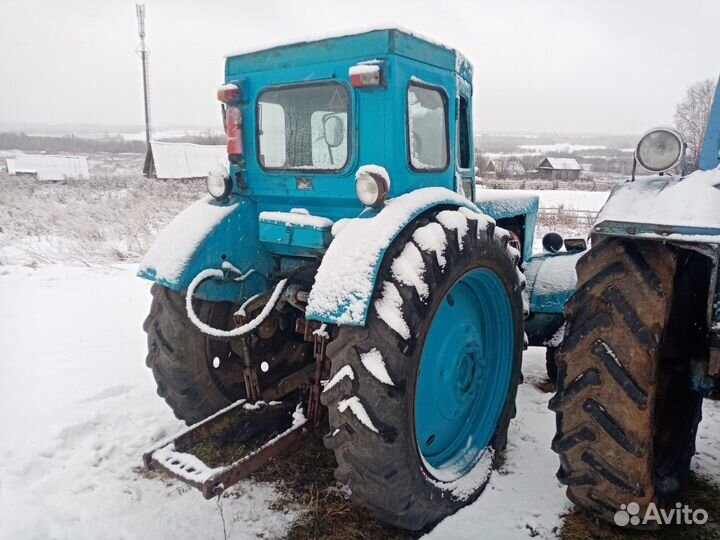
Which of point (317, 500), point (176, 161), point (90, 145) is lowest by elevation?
point (317, 500)

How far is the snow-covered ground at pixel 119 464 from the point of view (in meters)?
2.67

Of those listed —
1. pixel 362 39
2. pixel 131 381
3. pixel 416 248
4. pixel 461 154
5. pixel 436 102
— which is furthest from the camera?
pixel 131 381

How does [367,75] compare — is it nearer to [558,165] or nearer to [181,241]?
[181,241]

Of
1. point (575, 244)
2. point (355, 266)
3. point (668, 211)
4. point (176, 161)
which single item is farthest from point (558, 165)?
point (355, 266)

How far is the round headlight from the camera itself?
319 cm

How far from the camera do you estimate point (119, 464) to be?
3227 mm

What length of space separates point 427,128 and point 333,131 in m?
0.56

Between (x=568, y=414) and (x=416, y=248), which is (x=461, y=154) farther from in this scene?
(x=568, y=414)

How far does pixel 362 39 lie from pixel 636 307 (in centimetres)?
185

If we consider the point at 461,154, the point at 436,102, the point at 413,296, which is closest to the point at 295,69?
the point at 436,102

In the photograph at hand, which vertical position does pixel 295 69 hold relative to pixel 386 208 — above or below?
above

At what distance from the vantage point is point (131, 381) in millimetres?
4363

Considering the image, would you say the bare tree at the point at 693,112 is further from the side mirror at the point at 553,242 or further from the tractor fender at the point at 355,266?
the tractor fender at the point at 355,266

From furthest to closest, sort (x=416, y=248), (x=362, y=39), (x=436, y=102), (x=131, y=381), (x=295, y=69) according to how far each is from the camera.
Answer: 1. (x=131, y=381)
2. (x=436, y=102)
3. (x=295, y=69)
4. (x=362, y=39)
5. (x=416, y=248)
